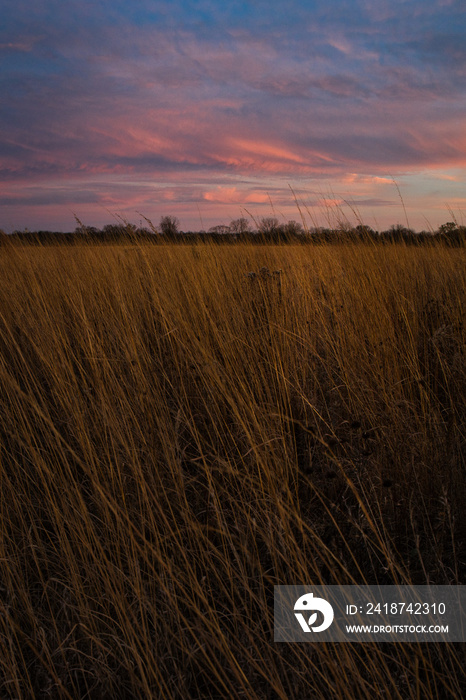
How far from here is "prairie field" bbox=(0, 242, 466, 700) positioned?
1043 millimetres

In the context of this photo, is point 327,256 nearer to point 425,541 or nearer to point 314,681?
point 425,541

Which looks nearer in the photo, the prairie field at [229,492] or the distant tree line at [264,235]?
the prairie field at [229,492]

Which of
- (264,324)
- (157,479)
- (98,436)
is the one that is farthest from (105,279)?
(157,479)

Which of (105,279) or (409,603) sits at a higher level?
(105,279)

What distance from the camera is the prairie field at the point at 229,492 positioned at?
1043 mm

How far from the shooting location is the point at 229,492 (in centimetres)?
155

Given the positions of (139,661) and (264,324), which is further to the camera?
(264,324)

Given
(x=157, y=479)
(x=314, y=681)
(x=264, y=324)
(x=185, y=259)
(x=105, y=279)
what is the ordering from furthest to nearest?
(x=185, y=259) → (x=105, y=279) → (x=264, y=324) → (x=157, y=479) → (x=314, y=681)

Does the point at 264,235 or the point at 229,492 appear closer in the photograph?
the point at 229,492

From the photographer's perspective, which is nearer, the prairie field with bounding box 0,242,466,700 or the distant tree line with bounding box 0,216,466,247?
the prairie field with bounding box 0,242,466,700

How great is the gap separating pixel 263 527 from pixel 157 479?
1.36ft

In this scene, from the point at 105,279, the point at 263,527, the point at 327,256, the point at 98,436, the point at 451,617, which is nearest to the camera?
the point at 451,617

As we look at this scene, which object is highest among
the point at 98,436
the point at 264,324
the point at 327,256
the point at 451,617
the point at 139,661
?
the point at 327,256

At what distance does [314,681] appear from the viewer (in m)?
0.93
